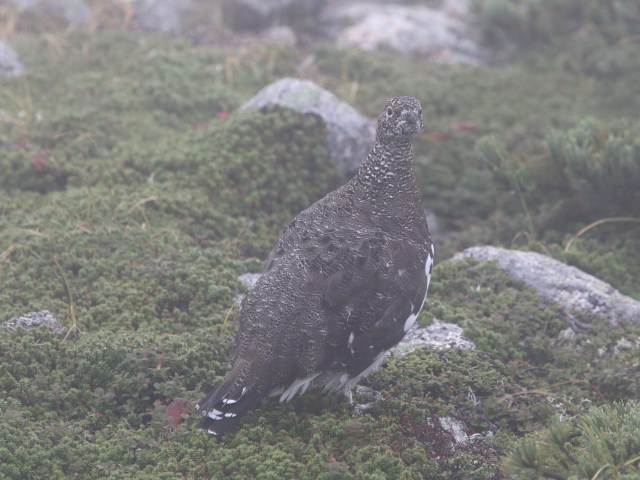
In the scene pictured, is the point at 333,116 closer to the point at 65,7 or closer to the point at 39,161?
the point at 39,161

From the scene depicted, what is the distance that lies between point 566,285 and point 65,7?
10.8 m

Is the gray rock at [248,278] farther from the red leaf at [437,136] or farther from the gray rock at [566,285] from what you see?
the red leaf at [437,136]

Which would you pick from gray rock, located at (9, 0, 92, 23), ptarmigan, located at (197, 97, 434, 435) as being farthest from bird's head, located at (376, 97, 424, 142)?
gray rock, located at (9, 0, 92, 23)

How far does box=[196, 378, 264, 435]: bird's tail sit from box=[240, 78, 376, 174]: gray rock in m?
4.57

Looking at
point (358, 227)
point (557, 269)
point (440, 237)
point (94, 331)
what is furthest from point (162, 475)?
point (440, 237)

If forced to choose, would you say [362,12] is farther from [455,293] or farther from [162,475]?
[162,475]

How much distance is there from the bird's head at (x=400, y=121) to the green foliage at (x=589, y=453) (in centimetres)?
240

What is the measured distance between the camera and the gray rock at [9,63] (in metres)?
10.5

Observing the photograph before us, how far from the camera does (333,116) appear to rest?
900 cm

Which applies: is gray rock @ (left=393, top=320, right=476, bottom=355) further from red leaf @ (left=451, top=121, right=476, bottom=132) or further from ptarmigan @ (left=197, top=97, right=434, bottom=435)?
red leaf @ (left=451, top=121, right=476, bottom=132)

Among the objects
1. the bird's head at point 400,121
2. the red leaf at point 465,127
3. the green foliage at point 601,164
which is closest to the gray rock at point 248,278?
the bird's head at point 400,121

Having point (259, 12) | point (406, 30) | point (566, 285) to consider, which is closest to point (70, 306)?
point (566, 285)

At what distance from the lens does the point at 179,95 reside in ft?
33.2

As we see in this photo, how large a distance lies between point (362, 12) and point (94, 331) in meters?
10.4
